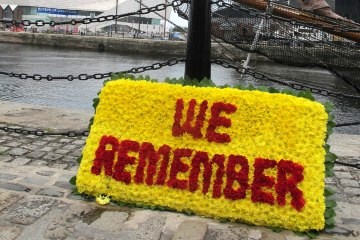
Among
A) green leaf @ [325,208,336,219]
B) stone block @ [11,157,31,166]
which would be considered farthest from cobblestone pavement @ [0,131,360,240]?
stone block @ [11,157,31,166]

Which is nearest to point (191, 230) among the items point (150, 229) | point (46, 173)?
point (150, 229)

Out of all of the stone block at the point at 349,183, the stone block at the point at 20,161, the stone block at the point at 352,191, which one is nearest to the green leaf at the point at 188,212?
the stone block at the point at 352,191

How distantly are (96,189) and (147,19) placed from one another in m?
76.4

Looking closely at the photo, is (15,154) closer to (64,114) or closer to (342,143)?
(64,114)

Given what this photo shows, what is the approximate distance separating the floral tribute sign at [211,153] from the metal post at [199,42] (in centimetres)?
40

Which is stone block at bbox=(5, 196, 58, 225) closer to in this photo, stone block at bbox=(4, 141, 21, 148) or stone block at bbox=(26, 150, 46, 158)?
stone block at bbox=(26, 150, 46, 158)

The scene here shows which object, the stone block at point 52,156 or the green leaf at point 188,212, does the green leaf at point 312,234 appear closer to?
the green leaf at point 188,212

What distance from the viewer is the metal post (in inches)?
156

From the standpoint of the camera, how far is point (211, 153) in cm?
361

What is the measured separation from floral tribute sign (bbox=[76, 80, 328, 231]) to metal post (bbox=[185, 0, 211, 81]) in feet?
1.32

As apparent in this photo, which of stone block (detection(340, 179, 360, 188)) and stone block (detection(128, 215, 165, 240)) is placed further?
stone block (detection(340, 179, 360, 188))

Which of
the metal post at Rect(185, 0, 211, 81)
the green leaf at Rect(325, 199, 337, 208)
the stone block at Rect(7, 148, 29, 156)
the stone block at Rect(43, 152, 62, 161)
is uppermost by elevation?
the metal post at Rect(185, 0, 211, 81)

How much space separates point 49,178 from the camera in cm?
451

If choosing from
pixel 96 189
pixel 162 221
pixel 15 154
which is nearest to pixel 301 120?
pixel 162 221
